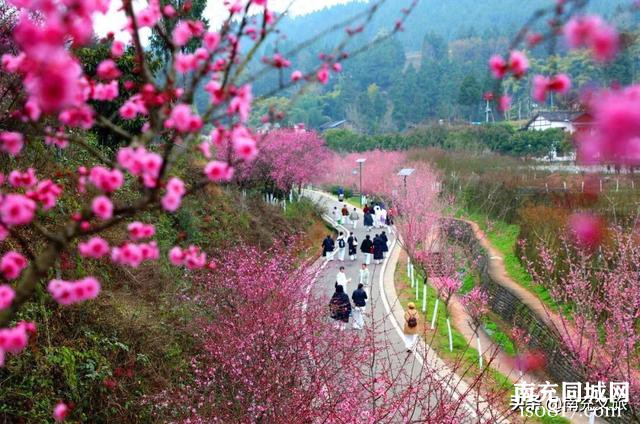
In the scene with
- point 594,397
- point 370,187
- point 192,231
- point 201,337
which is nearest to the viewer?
point 594,397

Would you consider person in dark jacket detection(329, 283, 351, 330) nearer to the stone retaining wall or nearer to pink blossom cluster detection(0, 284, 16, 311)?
the stone retaining wall

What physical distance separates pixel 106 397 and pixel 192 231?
9.06m

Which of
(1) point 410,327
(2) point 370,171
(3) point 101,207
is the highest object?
(3) point 101,207

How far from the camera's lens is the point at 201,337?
29.8 feet

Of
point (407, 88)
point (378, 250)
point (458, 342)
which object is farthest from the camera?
point (407, 88)

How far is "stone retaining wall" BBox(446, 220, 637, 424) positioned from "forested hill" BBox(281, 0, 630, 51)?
9317 cm

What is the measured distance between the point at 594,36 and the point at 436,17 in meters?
149

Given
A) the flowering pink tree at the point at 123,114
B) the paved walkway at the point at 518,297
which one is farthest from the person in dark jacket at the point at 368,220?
the flowering pink tree at the point at 123,114

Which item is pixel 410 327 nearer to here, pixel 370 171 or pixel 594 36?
pixel 594 36

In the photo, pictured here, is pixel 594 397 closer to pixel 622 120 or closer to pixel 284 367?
pixel 284 367

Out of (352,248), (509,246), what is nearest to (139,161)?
(352,248)

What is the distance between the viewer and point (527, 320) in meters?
13.3

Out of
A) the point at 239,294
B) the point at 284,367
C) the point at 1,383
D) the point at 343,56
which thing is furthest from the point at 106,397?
the point at 343,56

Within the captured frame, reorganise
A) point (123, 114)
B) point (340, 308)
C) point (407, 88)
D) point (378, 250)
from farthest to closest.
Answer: point (407, 88) → point (378, 250) → point (340, 308) → point (123, 114)
